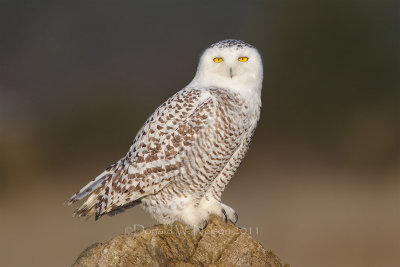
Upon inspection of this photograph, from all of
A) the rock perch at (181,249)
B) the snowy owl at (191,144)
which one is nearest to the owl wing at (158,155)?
the snowy owl at (191,144)

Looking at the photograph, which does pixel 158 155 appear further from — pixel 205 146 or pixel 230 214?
pixel 230 214

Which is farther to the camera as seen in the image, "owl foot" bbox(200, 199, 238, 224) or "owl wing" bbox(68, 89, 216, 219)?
"owl foot" bbox(200, 199, 238, 224)

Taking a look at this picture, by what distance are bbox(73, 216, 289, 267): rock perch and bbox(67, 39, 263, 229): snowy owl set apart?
9cm

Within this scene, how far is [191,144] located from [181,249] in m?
0.46

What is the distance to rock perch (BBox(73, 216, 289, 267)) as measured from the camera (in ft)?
7.55

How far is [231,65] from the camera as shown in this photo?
8.70 ft

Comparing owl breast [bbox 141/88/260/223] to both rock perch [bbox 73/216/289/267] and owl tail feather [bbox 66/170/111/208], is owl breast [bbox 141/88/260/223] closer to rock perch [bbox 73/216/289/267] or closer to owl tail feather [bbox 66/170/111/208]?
rock perch [bbox 73/216/289/267]

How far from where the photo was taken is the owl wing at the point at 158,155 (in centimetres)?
262

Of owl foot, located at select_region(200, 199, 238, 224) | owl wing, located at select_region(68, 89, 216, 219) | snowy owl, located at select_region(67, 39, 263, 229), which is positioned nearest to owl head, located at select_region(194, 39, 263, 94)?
snowy owl, located at select_region(67, 39, 263, 229)

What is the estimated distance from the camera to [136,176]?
8.64 feet

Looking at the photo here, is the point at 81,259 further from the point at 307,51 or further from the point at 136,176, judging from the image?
the point at 307,51

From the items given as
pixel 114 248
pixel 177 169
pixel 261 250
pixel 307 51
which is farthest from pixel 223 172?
pixel 307 51

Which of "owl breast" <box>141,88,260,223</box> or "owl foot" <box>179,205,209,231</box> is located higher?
"owl breast" <box>141,88,260,223</box>

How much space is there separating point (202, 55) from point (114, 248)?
0.98 m
